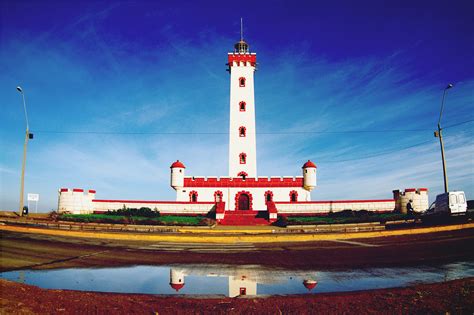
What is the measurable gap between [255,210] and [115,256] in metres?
26.8

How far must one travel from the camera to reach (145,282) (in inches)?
269

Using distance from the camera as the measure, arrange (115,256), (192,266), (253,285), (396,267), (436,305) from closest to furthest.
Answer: (436,305), (253,285), (396,267), (192,266), (115,256)

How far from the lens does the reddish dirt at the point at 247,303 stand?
4.46 m

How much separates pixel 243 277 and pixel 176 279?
5.13 ft

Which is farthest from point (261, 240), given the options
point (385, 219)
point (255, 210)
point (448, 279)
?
point (255, 210)

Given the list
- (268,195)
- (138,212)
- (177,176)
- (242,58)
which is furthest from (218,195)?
(242,58)

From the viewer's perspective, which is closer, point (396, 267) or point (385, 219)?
point (396, 267)

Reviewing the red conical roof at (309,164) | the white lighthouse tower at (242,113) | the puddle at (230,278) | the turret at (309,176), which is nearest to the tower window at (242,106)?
the white lighthouse tower at (242,113)

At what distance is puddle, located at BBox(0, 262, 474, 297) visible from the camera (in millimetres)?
6172

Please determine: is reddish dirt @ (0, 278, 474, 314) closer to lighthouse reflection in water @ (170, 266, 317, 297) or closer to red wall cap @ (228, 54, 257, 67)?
lighthouse reflection in water @ (170, 266, 317, 297)

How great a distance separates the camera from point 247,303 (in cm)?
496

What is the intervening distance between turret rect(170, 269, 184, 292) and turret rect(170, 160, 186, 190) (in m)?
Result: 29.4

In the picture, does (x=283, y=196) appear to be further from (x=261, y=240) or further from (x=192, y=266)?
(x=192, y=266)

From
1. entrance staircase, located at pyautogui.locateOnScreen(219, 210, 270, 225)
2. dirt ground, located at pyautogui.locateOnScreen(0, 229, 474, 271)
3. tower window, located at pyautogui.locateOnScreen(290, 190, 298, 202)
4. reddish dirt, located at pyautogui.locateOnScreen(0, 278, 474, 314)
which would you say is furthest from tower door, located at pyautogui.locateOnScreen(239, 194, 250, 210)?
reddish dirt, located at pyautogui.locateOnScreen(0, 278, 474, 314)
